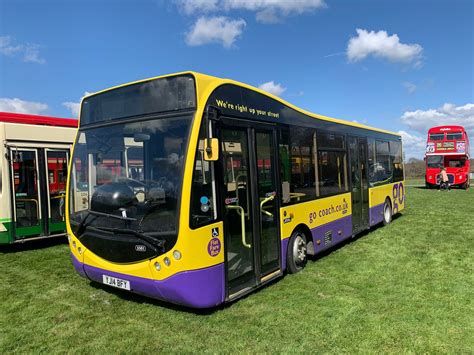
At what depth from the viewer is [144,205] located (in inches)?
170

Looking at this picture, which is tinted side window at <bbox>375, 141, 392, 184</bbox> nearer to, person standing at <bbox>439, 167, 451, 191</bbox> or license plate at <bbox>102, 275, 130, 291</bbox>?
Answer: license plate at <bbox>102, 275, 130, 291</bbox>

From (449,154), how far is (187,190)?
29422mm

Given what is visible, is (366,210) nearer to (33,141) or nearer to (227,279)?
(227,279)

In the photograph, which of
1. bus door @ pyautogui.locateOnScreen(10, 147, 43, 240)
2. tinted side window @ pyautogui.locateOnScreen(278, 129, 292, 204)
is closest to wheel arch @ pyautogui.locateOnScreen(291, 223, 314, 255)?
tinted side window @ pyautogui.locateOnScreen(278, 129, 292, 204)

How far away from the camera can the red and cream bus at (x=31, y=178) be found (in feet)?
26.0

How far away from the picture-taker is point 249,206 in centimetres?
510

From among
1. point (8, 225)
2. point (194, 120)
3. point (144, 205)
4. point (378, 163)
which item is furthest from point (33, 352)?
point (378, 163)

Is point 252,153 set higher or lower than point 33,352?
higher

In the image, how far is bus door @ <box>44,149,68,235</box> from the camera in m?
8.59

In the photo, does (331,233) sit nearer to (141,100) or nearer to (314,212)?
(314,212)

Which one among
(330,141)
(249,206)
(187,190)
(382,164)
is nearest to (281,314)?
(249,206)

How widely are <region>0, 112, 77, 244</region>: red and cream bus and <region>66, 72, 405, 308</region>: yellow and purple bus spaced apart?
12.2 feet

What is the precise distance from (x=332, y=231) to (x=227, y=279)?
11.8ft

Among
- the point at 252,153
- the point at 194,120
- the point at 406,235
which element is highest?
the point at 194,120
